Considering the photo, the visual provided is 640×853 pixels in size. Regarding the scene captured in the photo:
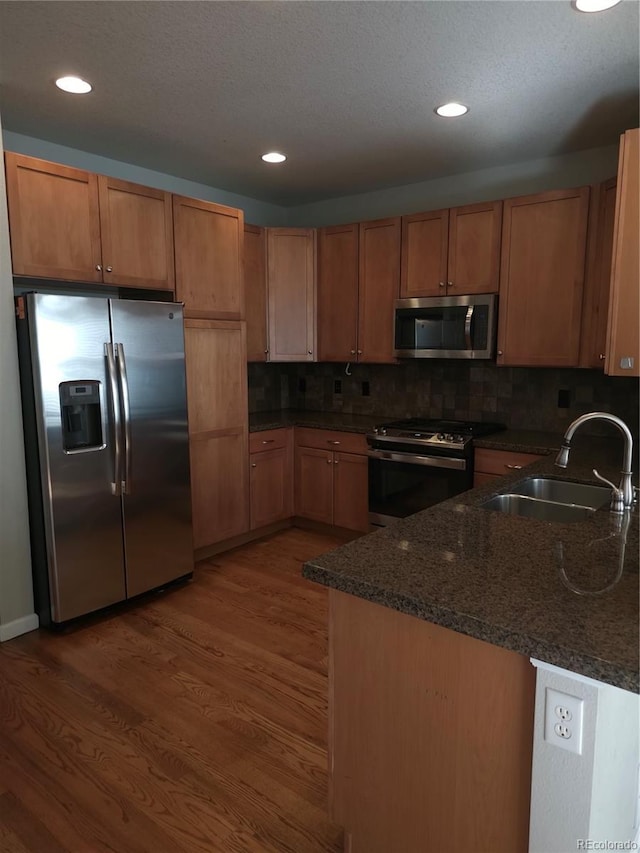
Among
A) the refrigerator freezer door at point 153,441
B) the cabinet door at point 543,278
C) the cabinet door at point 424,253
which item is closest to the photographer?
the refrigerator freezer door at point 153,441

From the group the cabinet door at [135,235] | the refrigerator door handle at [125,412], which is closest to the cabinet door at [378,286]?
the cabinet door at [135,235]

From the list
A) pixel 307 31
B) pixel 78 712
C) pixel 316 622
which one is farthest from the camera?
pixel 316 622

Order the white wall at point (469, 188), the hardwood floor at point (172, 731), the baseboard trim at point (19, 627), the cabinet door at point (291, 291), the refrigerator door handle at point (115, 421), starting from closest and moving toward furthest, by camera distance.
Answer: the hardwood floor at point (172, 731)
the baseboard trim at point (19, 627)
the refrigerator door handle at point (115, 421)
the white wall at point (469, 188)
the cabinet door at point (291, 291)

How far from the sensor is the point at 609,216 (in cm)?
304

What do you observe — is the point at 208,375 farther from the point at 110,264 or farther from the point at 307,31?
the point at 307,31

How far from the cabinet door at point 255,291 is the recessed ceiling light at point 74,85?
1649 mm

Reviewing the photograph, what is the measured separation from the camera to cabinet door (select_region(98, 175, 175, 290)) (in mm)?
3018

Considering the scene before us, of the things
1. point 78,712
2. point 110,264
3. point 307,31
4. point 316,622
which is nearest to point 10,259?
point 110,264

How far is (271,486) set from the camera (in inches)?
166

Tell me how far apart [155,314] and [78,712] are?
1.99m

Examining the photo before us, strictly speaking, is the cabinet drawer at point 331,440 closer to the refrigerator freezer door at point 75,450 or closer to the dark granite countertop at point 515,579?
the refrigerator freezer door at point 75,450

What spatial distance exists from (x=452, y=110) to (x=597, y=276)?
4.03 feet

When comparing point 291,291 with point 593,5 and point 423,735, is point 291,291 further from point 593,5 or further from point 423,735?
point 423,735

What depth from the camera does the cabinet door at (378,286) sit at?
3.96 metres
